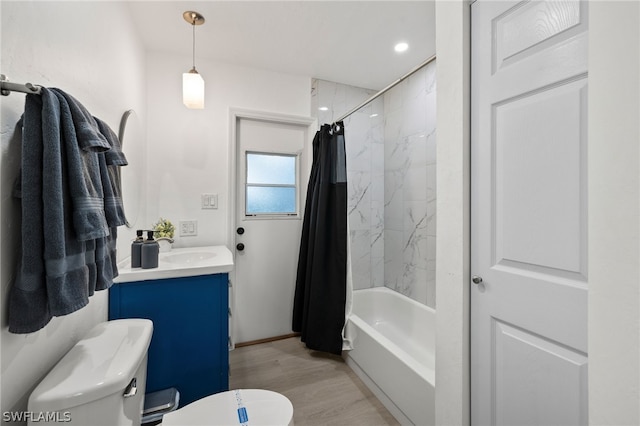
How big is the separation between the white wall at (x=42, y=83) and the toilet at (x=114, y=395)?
63 millimetres

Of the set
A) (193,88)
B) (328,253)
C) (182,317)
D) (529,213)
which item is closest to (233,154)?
(193,88)

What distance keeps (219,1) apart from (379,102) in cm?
169

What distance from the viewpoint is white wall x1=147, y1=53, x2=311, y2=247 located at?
216cm

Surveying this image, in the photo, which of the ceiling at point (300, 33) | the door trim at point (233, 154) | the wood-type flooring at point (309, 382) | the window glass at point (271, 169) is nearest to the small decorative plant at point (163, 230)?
the door trim at point (233, 154)

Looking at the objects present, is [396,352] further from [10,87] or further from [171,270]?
[10,87]

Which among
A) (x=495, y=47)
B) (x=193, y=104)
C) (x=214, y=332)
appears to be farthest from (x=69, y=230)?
(x=495, y=47)

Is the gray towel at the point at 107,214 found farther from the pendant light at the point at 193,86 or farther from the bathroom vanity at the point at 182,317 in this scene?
the pendant light at the point at 193,86

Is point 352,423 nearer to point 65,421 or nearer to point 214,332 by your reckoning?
point 214,332

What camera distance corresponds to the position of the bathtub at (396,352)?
1.40 meters

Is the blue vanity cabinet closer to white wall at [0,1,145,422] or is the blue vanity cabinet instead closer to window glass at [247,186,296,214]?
white wall at [0,1,145,422]

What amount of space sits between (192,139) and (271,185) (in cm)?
76

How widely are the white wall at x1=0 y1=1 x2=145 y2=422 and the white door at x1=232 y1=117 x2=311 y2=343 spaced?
117 cm

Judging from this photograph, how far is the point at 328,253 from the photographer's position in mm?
2195

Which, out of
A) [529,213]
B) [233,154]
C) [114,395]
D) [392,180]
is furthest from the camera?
[392,180]
